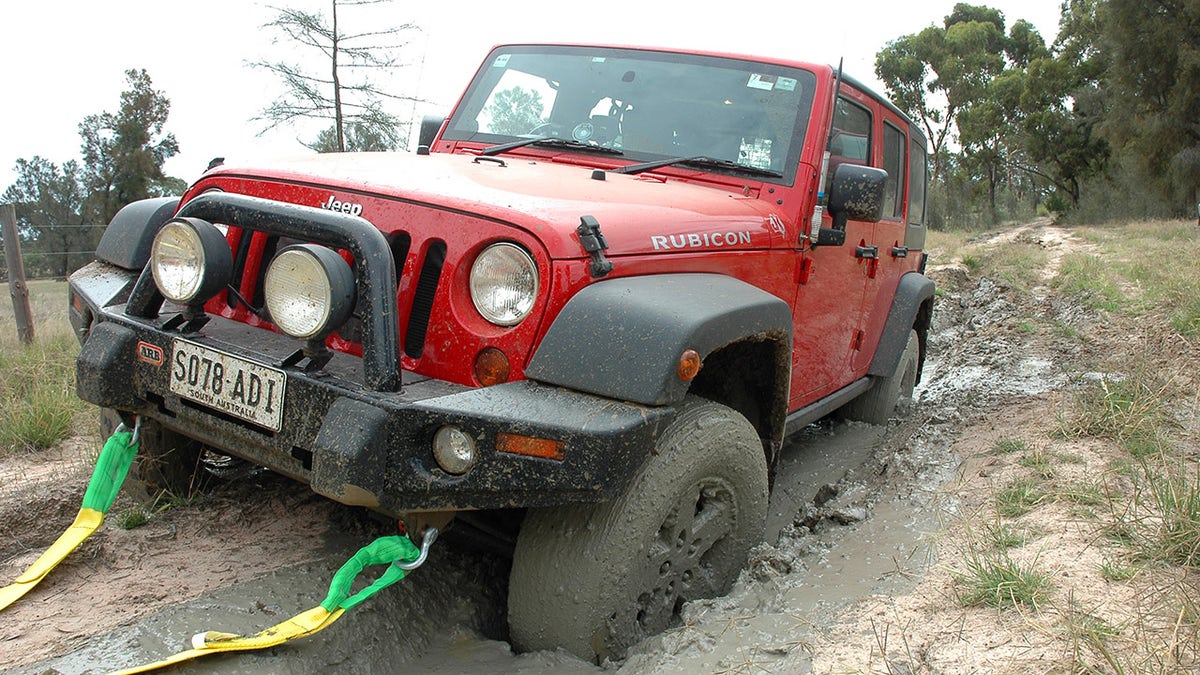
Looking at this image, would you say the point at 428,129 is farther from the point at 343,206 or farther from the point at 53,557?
the point at 53,557

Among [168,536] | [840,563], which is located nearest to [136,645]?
[168,536]

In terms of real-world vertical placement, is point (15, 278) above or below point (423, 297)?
below

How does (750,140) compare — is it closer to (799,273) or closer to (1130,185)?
(799,273)

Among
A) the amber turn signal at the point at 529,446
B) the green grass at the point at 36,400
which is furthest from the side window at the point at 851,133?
the green grass at the point at 36,400

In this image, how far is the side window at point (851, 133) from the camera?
3672 mm

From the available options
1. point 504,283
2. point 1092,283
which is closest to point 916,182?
point 504,283

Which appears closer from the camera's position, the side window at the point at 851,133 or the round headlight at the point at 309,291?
the round headlight at the point at 309,291

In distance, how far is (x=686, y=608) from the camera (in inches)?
101

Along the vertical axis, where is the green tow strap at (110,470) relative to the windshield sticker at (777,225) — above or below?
below

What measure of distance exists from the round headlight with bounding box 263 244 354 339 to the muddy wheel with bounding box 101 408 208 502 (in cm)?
105

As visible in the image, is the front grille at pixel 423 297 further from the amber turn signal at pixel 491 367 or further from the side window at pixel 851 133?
the side window at pixel 851 133

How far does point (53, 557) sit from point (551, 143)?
2122 millimetres

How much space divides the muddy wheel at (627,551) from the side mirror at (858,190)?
1099 millimetres

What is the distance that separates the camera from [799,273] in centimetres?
336
